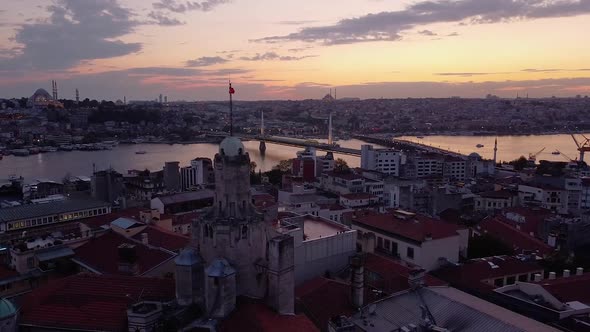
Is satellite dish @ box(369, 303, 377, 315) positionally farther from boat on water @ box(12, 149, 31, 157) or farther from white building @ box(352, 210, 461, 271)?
boat on water @ box(12, 149, 31, 157)

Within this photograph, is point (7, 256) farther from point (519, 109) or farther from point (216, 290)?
point (519, 109)

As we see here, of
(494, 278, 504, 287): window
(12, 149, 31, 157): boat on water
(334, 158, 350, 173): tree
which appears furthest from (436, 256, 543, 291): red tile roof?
(12, 149, 31, 157): boat on water

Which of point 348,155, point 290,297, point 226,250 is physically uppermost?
point 226,250

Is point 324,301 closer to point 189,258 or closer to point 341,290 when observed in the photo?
point 341,290

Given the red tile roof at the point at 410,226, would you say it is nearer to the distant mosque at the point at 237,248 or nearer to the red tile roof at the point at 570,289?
the red tile roof at the point at 570,289

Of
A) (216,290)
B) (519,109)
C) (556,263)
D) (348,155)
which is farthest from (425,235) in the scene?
(519,109)

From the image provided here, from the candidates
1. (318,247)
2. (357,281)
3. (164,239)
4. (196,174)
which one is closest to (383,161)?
(196,174)

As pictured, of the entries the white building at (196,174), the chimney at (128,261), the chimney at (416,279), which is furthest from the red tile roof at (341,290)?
the white building at (196,174)
